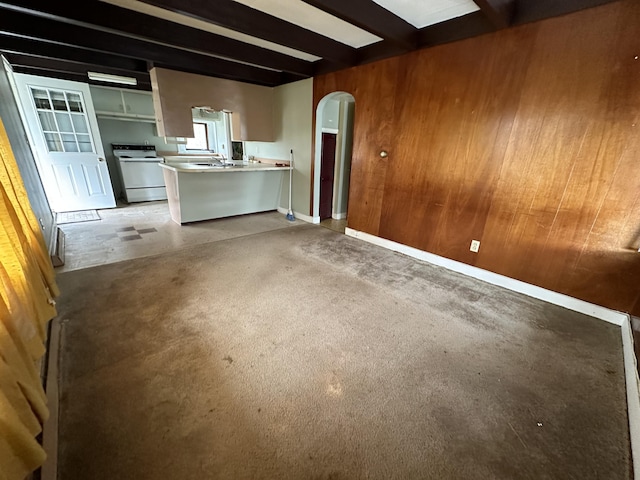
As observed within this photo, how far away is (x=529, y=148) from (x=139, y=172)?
6554 millimetres

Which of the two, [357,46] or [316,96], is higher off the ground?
[357,46]

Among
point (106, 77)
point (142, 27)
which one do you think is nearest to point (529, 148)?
point (142, 27)

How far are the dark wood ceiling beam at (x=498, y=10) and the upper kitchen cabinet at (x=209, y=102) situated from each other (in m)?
3.60

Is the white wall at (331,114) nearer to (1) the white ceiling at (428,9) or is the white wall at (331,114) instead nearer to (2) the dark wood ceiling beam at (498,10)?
(1) the white ceiling at (428,9)

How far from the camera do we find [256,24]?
2453 mm

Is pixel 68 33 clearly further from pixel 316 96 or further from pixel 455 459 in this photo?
pixel 455 459

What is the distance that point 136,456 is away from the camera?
116cm

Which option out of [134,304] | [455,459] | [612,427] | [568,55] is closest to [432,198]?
[568,55]

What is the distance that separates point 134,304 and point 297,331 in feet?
4.71

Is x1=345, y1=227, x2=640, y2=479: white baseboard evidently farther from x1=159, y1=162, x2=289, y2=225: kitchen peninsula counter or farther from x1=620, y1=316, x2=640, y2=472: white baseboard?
x1=159, y1=162, x2=289, y2=225: kitchen peninsula counter

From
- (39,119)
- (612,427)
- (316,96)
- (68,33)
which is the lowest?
(612,427)

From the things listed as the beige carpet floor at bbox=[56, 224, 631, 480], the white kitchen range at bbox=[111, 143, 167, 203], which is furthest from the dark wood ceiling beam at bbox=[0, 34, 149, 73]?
the beige carpet floor at bbox=[56, 224, 631, 480]

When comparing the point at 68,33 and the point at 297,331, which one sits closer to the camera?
the point at 297,331

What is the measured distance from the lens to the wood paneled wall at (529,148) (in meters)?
2.00
